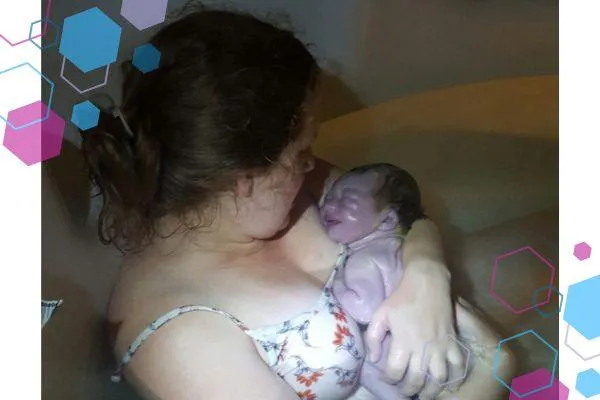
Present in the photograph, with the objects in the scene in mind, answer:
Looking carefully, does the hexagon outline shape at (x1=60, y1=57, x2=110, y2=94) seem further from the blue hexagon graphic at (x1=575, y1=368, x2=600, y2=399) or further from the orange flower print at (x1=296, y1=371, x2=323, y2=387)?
the blue hexagon graphic at (x1=575, y1=368, x2=600, y2=399)

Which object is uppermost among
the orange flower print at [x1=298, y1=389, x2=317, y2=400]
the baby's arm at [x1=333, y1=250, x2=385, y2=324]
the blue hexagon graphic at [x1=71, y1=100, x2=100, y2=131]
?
the blue hexagon graphic at [x1=71, y1=100, x2=100, y2=131]

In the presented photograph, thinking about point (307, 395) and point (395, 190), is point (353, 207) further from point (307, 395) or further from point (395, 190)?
point (307, 395)

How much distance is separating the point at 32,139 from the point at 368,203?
26 cm

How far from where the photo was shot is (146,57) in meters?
0.59

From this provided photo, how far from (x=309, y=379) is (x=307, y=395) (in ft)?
0.04

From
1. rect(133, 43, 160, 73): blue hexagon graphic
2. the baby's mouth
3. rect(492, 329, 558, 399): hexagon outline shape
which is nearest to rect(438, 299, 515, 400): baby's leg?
rect(492, 329, 558, 399): hexagon outline shape

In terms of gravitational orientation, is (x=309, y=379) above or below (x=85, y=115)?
below

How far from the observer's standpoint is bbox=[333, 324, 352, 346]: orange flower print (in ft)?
1.94

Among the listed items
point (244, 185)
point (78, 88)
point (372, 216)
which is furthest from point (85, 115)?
point (372, 216)

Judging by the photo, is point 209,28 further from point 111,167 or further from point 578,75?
point 578,75

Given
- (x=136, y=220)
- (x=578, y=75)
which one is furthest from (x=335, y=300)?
(x=578, y=75)

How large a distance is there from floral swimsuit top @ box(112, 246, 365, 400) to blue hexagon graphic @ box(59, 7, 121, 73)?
193 mm

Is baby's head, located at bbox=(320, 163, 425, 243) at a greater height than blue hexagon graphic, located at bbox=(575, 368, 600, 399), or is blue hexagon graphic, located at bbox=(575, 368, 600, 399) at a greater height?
baby's head, located at bbox=(320, 163, 425, 243)

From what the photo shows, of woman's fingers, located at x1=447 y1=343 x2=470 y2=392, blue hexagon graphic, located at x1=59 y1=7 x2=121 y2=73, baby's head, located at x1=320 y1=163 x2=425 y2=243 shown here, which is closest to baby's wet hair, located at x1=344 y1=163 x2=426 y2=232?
baby's head, located at x1=320 y1=163 x2=425 y2=243
